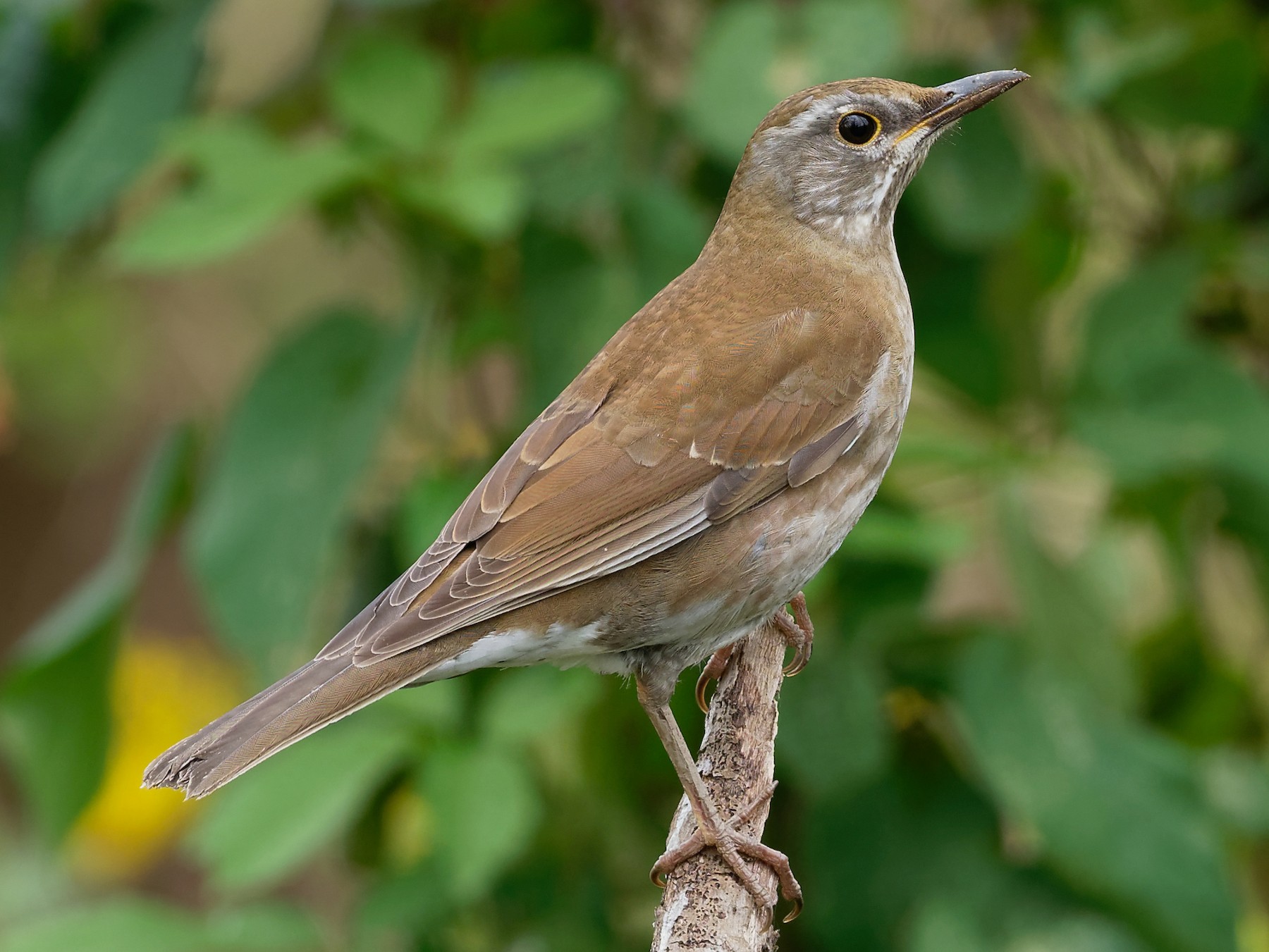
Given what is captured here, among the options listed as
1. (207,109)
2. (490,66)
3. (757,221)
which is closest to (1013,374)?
(757,221)

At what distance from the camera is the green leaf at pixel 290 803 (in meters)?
3.65

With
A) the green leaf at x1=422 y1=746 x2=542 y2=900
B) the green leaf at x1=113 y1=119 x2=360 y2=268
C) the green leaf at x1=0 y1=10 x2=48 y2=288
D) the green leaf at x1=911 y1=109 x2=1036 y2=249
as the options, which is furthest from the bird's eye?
the green leaf at x1=0 y1=10 x2=48 y2=288

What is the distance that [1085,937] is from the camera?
12.5 feet

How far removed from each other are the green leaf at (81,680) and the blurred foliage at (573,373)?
13mm

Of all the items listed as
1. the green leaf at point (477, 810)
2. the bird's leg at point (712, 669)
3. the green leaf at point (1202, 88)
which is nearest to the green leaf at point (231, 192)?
the green leaf at point (477, 810)

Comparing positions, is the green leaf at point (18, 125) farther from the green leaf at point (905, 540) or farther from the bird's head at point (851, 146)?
the green leaf at point (905, 540)

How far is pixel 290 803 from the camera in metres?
3.73

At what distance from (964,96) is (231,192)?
182 centimetres

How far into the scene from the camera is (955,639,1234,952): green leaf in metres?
3.79

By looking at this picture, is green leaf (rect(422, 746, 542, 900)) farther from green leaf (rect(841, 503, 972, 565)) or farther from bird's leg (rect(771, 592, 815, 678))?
green leaf (rect(841, 503, 972, 565))

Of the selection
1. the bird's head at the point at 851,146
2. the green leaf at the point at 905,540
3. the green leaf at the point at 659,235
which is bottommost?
the green leaf at the point at 905,540

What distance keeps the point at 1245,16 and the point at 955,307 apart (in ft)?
4.28

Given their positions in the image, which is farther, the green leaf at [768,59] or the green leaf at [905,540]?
the green leaf at [768,59]

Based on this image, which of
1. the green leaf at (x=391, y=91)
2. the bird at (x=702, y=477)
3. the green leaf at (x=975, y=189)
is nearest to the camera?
the bird at (x=702, y=477)
